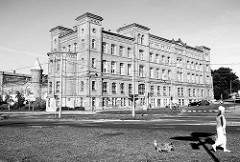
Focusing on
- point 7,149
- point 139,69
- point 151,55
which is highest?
point 151,55

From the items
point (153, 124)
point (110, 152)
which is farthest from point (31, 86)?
point (110, 152)

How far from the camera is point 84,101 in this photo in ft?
144

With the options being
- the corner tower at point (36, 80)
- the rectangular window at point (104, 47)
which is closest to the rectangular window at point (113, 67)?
the rectangular window at point (104, 47)

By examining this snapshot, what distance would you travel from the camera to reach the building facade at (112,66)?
1780 inches

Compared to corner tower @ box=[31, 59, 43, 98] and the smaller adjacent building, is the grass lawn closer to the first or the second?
the smaller adjacent building

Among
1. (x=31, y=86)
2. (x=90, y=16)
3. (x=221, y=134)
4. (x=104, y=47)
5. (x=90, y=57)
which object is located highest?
(x=90, y=16)

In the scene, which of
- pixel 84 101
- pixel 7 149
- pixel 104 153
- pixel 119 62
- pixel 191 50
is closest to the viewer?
pixel 104 153

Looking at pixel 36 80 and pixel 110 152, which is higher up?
pixel 36 80

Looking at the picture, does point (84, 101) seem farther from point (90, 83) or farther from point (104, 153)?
point (104, 153)

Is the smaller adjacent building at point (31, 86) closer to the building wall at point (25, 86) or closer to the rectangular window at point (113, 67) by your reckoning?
the building wall at point (25, 86)

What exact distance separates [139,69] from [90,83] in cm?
1581

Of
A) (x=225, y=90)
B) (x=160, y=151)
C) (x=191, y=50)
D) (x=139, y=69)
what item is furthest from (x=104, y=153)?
(x=225, y=90)

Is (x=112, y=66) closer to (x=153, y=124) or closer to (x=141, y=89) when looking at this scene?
(x=141, y=89)

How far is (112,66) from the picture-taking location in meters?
50.2
